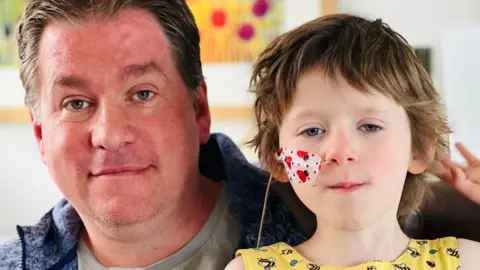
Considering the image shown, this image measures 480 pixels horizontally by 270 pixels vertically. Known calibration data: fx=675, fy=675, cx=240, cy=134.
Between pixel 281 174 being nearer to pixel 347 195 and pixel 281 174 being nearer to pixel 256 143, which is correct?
pixel 256 143

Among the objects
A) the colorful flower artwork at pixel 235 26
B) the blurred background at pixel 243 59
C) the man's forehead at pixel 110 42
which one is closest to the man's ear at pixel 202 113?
the man's forehead at pixel 110 42

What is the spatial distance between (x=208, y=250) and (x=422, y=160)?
0.49 metres

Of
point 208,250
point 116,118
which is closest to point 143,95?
point 116,118

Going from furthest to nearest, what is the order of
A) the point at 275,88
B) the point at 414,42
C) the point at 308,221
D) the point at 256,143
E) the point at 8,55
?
the point at 8,55, the point at 414,42, the point at 308,221, the point at 256,143, the point at 275,88

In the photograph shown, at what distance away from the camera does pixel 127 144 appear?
123 centimetres

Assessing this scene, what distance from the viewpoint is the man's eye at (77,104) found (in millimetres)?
1274

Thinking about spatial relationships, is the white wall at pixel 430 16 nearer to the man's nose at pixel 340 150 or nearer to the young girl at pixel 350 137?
the young girl at pixel 350 137

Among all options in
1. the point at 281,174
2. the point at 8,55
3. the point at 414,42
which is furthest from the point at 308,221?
the point at 8,55

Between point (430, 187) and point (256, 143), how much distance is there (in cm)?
47

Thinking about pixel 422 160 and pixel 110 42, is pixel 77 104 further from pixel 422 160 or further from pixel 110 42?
pixel 422 160

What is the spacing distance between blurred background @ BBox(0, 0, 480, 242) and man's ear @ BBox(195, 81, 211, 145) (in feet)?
3.13

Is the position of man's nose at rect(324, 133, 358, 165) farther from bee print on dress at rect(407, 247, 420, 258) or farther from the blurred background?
the blurred background

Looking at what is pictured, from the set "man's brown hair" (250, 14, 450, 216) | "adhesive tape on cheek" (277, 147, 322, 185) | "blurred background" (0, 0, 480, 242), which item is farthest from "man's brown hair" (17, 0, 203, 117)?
"blurred background" (0, 0, 480, 242)

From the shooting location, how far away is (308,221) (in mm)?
1350
